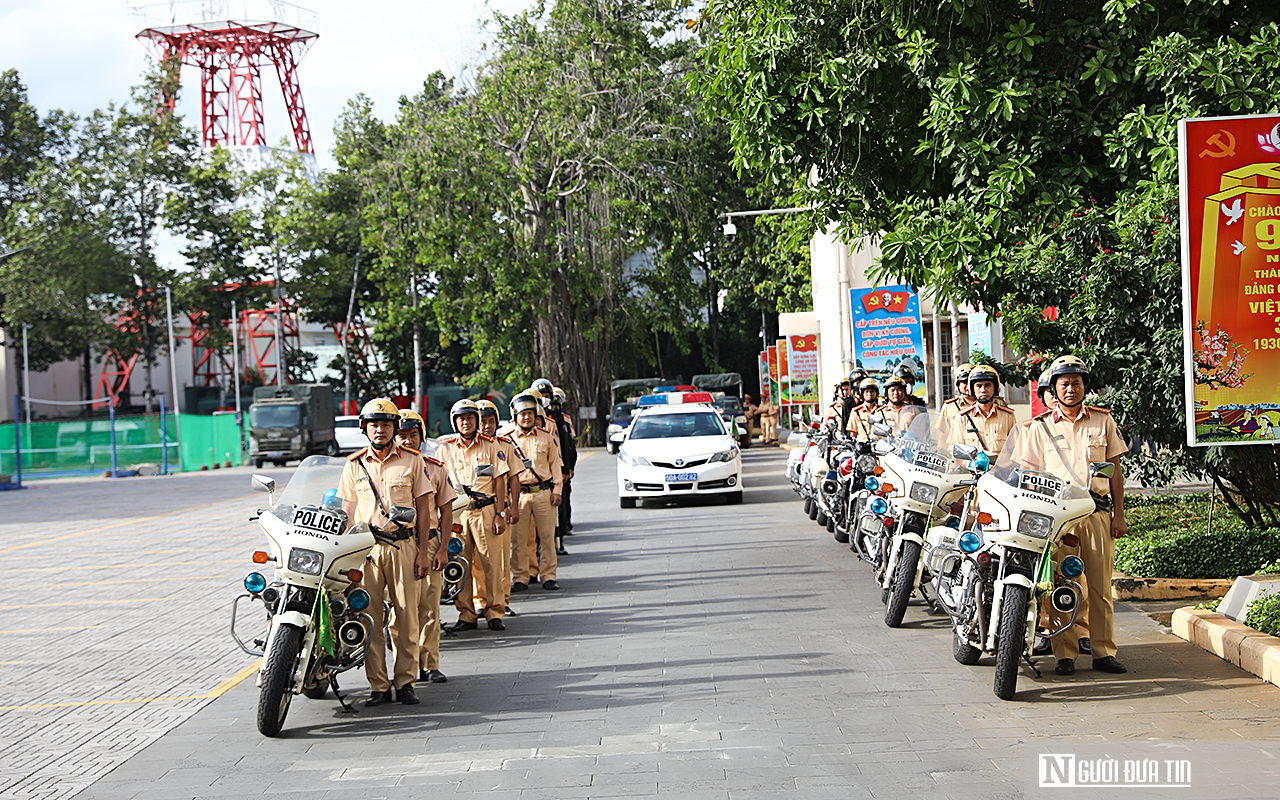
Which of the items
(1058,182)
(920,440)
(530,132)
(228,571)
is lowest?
(228,571)

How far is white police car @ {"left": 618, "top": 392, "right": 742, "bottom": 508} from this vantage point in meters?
20.3

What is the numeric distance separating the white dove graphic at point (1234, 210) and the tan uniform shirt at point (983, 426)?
231 cm

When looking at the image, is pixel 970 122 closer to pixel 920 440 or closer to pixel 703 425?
pixel 920 440

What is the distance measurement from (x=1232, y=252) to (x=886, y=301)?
11.8m

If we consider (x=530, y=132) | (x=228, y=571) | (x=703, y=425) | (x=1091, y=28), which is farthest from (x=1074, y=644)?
(x=530, y=132)

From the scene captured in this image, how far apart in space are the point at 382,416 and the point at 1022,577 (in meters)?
3.73

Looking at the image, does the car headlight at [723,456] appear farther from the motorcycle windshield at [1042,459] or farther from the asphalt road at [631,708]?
the motorcycle windshield at [1042,459]

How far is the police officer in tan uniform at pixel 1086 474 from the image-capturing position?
750 centimetres

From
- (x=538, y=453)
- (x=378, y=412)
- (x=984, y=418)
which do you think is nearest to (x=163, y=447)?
(x=538, y=453)

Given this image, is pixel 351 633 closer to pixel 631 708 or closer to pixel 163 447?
pixel 631 708

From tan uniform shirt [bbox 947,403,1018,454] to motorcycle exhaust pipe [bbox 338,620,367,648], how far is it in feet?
16.0

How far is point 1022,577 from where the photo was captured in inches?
275

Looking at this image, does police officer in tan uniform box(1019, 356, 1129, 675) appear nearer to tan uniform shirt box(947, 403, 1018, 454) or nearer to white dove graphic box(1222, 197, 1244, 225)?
white dove graphic box(1222, 197, 1244, 225)

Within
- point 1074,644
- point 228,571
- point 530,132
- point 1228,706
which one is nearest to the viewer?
point 1228,706
